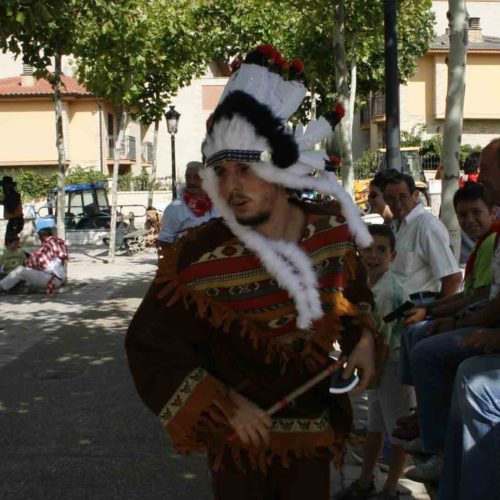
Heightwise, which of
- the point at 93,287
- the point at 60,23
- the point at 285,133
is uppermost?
the point at 60,23

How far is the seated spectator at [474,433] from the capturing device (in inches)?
113

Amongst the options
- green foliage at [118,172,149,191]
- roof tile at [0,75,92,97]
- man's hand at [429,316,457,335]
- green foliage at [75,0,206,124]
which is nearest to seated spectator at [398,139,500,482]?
man's hand at [429,316,457,335]

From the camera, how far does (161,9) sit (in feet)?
68.6

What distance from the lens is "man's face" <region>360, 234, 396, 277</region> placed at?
434 cm

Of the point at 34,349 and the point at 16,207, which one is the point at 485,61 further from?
the point at 34,349

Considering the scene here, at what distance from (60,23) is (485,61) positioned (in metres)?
38.2

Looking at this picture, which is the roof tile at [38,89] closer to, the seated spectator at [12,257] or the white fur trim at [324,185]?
the seated spectator at [12,257]

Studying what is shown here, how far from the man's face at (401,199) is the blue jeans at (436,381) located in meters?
1.67

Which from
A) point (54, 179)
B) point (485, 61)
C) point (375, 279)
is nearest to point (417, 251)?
point (375, 279)

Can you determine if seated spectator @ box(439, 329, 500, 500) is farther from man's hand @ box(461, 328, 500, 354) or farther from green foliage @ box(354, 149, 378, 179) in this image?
green foliage @ box(354, 149, 378, 179)

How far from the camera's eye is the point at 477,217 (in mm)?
4523

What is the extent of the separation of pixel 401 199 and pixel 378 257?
0.92 m

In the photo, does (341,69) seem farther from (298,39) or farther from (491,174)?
(298,39)

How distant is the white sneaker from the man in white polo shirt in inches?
48.4
